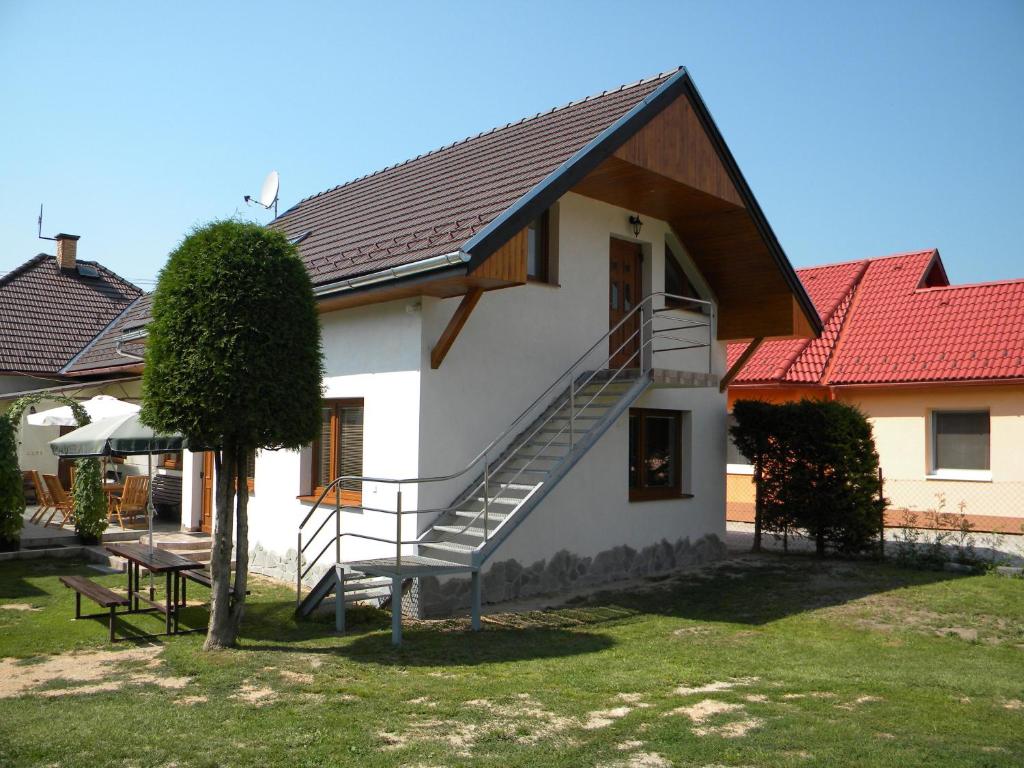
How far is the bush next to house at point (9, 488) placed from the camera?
42.8 feet

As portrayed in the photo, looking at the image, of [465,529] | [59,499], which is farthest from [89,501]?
[465,529]

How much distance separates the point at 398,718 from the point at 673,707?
1.92 m

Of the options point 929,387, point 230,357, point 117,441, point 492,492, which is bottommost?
point 492,492

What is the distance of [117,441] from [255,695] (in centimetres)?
472

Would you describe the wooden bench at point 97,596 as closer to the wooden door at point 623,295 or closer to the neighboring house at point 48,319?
the wooden door at point 623,295

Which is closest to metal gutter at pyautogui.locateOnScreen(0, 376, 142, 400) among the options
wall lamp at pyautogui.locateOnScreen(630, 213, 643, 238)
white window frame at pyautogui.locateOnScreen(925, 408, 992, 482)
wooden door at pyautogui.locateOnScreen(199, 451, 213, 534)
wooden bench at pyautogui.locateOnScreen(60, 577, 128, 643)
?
wooden door at pyautogui.locateOnScreen(199, 451, 213, 534)

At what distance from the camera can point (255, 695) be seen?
6.52 meters

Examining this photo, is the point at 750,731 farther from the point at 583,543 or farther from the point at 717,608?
the point at 583,543

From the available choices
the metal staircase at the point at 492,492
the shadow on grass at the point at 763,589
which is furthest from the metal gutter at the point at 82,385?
the shadow on grass at the point at 763,589

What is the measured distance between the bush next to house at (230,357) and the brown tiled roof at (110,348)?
904 cm

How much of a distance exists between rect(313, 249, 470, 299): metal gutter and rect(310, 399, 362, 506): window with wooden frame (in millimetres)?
1562

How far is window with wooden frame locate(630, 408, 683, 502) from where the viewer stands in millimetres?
13062

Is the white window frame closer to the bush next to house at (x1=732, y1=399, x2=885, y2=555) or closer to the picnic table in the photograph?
the bush next to house at (x1=732, y1=399, x2=885, y2=555)

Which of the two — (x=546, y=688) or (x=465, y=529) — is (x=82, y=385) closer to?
(x=465, y=529)
